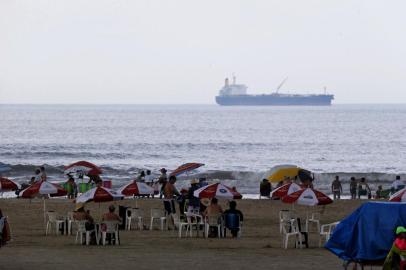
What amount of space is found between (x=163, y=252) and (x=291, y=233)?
2.77 metres

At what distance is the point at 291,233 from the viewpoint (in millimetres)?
19953

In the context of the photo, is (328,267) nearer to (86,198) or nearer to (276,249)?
(276,249)

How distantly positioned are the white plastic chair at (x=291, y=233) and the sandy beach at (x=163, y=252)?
16cm

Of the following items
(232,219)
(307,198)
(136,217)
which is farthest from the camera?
(136,217)

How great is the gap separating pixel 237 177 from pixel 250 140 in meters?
47.4

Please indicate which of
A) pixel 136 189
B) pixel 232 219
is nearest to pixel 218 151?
pixel 136 189

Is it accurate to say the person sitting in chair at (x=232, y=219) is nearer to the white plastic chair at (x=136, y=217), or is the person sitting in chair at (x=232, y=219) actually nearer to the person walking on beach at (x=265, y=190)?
the white plastic chair at (x=136, y=217)

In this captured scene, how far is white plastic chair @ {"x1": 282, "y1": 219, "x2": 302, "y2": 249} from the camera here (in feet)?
65.5

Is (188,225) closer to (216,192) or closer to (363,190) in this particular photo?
(216,192)

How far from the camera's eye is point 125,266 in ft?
53.9

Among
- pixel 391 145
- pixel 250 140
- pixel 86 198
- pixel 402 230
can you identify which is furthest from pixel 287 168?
pixel 250 140

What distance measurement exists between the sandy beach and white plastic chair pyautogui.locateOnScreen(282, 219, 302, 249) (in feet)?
0.52

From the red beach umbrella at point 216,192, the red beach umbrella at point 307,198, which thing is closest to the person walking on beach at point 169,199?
the red beach umbrella at point 216,192

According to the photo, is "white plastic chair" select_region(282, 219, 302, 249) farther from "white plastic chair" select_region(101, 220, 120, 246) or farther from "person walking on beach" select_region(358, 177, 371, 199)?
"person walking on beach" select_region(358, 177, 371, 199)
